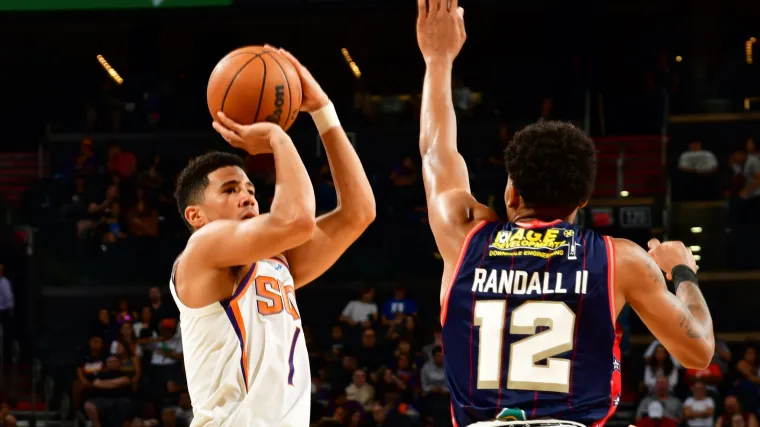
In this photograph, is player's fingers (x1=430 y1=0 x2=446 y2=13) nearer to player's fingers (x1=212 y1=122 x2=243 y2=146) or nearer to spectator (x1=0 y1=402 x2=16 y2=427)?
player's fingers (x1=212 y1=122 x2=243 y2=146)

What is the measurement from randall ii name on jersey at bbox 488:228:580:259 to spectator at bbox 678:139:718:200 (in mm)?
11945

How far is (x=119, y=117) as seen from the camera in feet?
55.9

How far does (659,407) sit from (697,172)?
165 inches

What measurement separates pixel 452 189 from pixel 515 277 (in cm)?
53

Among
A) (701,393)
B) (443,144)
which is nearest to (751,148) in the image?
(701,393)

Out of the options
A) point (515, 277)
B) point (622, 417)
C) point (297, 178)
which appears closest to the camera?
point (515, 277)

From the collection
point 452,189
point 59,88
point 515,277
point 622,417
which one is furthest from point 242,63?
A: point 59,88

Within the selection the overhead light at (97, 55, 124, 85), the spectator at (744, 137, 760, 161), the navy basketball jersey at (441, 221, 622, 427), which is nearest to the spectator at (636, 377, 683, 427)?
the spectator at (744, 137, 760, 161)

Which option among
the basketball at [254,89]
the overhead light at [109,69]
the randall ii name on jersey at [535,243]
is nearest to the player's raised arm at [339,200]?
the basketball at [254,89]

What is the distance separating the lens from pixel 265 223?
3967 millimetres

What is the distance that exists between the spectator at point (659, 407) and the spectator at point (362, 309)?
345cm

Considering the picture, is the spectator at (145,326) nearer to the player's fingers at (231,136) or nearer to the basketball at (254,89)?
the basketball at (254,89)

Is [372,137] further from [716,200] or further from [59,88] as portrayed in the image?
[59,88]

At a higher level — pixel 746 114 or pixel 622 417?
pixel 746 114
